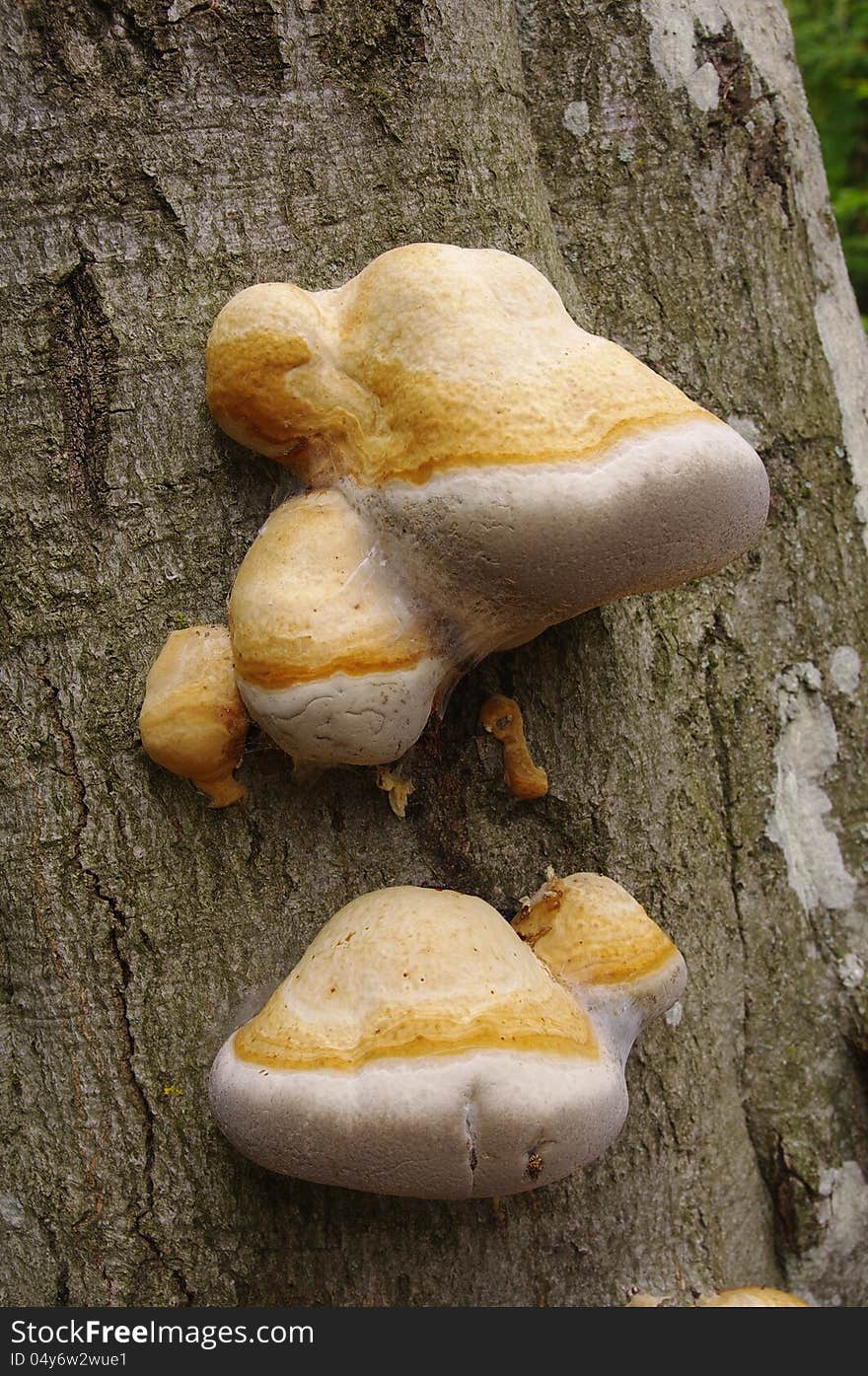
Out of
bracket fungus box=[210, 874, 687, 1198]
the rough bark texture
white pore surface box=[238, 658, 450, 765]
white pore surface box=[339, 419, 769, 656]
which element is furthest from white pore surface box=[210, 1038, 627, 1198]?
white pore surface box=[339, 419, 769, 656]

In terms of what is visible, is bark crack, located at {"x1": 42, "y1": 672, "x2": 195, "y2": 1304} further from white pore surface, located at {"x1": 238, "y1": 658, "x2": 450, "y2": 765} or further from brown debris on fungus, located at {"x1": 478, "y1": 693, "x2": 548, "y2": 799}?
brown debris on fungus, located at {"x1": 478, "y1": 693, "x2": 548, "y2": 799}

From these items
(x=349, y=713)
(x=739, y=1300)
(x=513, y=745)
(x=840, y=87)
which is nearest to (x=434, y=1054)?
(x=349, y=713)

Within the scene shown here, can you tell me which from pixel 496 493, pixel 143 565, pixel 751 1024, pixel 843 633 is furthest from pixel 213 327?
pixel 751 1024

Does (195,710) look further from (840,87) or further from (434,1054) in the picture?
(840,87)

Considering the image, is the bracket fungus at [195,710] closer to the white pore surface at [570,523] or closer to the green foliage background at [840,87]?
the white pore surface at [570,523]

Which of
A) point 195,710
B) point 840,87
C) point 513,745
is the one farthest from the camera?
point 840,87
